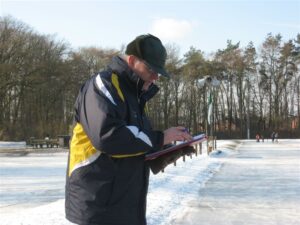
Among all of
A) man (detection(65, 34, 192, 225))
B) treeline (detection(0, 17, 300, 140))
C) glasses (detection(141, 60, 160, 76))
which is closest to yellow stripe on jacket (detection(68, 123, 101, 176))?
man (detection(65, 34, 192, 225))

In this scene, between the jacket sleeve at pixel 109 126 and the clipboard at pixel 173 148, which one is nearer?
the jacket sleeve at pixel 109 126

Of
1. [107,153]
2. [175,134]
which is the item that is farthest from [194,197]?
[107,153]

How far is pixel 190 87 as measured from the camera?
260ft

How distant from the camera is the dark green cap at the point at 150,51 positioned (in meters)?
2.97

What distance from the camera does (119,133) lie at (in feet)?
9.04

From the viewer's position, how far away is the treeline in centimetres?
6259

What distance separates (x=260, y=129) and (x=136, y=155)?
80.9 meters

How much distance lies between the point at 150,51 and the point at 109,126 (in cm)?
52

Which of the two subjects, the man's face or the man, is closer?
the man

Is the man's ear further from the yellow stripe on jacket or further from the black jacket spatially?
the yellow stripe on jacket

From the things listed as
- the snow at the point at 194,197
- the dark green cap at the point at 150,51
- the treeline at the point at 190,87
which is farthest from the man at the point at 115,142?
the treeline at the point at 190,87

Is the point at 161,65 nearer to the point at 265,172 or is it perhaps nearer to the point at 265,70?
the point at 265,172

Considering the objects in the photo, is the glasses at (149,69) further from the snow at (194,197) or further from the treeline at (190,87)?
the treeline at (190,87)

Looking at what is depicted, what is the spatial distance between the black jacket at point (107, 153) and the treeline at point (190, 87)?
58564 mm
